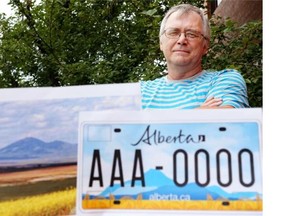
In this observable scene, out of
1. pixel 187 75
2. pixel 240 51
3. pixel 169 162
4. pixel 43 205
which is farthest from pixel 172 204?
pixel 240 51

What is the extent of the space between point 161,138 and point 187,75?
520 millimetres

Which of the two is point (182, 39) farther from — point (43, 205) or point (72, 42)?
point (72, 42)

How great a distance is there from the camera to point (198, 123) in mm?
759

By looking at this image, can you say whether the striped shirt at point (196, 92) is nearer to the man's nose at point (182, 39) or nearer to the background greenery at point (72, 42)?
the man's nose at point (182, 39)

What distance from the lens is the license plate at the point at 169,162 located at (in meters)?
0.73

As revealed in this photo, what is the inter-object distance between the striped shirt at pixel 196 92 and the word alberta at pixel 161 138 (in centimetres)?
29

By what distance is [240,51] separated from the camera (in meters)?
3.08

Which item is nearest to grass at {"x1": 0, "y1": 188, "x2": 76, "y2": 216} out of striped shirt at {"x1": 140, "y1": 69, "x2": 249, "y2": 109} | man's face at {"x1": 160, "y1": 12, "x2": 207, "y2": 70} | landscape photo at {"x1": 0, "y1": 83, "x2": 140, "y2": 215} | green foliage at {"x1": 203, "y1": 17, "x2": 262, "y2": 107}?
landscape photo at {"x1": 0, "y1": 83, "x2": 140, "y2": 215}

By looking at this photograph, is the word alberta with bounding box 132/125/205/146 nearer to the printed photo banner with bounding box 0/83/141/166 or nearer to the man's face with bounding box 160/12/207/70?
the printed photo banner with bounding box 0/83/141/166

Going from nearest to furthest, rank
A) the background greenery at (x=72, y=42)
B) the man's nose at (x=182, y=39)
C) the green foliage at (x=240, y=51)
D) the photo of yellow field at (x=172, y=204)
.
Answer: the photo of yellow field at (x=172, y=204) → the man's nose at (x=182, y=39) → the green foliage at (x=240, y=51) → the background greenery at (x=72, y=42)

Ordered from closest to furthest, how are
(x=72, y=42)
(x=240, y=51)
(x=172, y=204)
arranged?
(x=172, y=204)
(x=240, y=51)
(x=72, y=42)

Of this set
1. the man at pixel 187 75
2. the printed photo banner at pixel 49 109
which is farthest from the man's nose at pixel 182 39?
the printed photo banner at pixel 49 109
